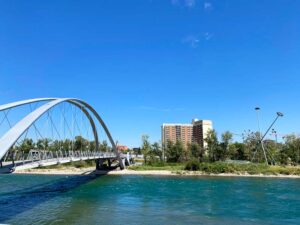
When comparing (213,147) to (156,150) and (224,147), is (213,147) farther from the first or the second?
(156,150)

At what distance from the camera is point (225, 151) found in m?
78.6

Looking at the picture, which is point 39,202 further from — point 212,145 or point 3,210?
point 212,145

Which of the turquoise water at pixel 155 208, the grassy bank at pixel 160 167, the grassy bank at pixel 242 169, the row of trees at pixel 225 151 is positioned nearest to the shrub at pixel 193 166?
the grassy bank at pixel 242 169

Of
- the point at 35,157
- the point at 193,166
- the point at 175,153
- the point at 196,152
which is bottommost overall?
the point at 193,166

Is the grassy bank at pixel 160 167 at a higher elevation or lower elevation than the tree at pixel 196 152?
lower

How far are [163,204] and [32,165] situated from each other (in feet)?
37.3

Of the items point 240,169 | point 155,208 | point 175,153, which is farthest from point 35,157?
point 175,153

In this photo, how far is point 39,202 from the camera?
27047 mm

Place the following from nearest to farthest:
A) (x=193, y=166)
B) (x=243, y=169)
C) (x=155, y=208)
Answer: (x=155, y=208) → (x=243, y=169) → (x=193, y=166)

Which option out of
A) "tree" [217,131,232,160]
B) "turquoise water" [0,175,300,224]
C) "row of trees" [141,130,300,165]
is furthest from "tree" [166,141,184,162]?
"turquoise water" [0,175,300,224]

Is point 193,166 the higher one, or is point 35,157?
point 35,157

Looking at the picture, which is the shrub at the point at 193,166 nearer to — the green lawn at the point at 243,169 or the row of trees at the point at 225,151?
the green lawn at the point at 243,169

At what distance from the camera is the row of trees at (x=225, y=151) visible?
74375 millimetres

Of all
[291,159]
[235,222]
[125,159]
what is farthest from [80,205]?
[291,159]
